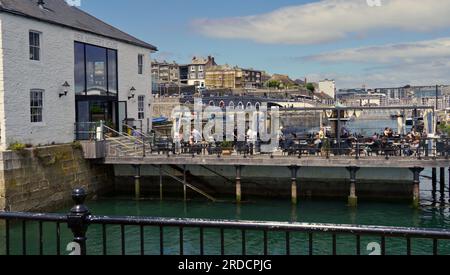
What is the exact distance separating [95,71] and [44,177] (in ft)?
26.1

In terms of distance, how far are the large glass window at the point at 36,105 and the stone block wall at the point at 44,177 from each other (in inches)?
56.7

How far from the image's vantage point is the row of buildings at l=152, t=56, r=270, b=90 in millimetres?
155125

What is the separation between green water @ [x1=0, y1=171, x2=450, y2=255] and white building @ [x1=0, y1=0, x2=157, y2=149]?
175 inches

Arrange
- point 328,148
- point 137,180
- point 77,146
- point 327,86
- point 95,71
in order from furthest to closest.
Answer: point 327,86
point 95,71
point 137,180
point 77,146
point 328,148

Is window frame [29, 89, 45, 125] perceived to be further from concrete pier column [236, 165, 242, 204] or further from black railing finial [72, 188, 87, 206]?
black railing finial [72, 188, 87, 206]

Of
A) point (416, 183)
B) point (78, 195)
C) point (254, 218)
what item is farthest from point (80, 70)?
point (78, 195)

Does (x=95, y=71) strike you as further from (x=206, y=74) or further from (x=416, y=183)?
(x=206, y=74)

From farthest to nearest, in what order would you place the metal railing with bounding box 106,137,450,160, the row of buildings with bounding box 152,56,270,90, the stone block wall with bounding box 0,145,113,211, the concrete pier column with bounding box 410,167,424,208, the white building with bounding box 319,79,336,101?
→ the white building with bounding box 319,79,336,101 → the row of buildings with bounding box 152,56,270,90 → the metal railing with bounding box 106,137,450,160 → the concrete pier column with bounding box 410,167,424,208 → the stone block wall with bounding box 0,145,113,211

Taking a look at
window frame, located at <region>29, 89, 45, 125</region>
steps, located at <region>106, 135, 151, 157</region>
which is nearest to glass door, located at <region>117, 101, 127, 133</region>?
steps, located at <region>106, 135, 151, 157</region>

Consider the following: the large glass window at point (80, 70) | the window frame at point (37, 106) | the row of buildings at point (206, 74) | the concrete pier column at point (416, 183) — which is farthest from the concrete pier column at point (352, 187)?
the row of buildings at point (206, 74)

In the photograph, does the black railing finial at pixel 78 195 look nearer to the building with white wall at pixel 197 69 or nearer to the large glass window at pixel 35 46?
the large glass window at pixel 35 46

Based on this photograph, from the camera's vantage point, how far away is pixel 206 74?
160 m
